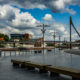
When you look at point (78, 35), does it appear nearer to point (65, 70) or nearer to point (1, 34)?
point (65, 70)

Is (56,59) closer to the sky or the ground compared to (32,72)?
closer to the ground

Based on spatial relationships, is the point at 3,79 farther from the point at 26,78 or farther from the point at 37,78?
the point at 37,78

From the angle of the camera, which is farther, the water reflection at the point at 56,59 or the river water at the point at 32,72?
the water reflection at the point at 56,59

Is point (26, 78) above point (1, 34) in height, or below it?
below

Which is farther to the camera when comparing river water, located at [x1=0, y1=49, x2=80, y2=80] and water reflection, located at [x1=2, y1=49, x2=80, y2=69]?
water reflection, located at [x1=2, y1=49, x2=80, y2=69]

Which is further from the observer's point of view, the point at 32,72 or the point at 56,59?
the point at 56,59

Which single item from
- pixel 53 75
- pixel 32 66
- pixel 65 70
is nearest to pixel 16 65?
pixel 32 66

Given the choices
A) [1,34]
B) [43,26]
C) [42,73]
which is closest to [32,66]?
[42,73]

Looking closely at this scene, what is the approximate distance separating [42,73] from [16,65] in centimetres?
573

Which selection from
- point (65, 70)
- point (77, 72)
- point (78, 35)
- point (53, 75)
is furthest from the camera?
point (78, 35)

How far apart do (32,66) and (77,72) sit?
559 centimetres

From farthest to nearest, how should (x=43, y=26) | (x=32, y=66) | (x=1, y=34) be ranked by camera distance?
1. (x=1, y=34)
2. (x=43, y=26)
3. (x=32, y=66)

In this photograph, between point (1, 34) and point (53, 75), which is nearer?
point (53, 75)

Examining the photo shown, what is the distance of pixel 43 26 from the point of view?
57.6 meters
